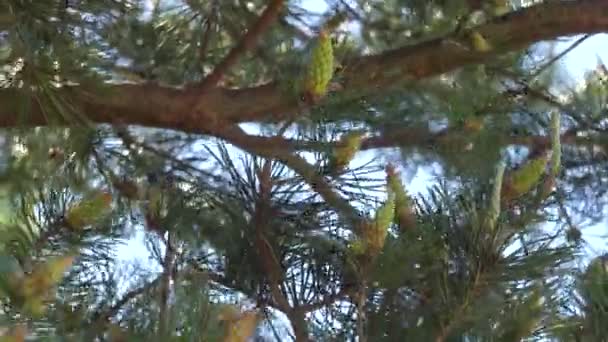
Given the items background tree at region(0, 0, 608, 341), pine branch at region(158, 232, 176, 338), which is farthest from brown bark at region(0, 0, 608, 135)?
pine branch at region(158, 232, 176, 338)

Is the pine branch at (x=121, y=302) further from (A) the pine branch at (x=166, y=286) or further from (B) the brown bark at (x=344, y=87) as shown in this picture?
(B) the brown bark at (x=344, y=87)

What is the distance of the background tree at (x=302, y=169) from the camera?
0.81 meters

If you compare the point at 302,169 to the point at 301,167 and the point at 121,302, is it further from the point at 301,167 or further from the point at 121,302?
the point at 121,302

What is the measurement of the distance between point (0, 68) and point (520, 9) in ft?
1.92

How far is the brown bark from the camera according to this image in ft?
3.32

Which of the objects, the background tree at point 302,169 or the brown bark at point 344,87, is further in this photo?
the brown bark at point 344,87

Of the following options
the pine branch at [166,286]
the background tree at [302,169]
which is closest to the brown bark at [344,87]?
the background tree at [302,169]

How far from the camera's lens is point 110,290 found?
915 mm

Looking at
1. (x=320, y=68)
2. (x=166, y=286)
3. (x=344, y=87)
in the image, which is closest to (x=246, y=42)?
(x=344, y=87)

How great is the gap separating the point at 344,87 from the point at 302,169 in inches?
3.8

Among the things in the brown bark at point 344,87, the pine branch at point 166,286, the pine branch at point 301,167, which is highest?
the brown bark at point 344,87

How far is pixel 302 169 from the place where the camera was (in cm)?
99

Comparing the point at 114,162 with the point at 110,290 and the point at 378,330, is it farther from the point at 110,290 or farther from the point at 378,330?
the point at 378,330

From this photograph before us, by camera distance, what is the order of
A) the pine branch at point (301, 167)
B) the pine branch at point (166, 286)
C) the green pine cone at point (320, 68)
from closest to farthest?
the pine branch at point (166, 286)
the green pine cone at point (320, 68)
the pine branch at point (301, 167)
